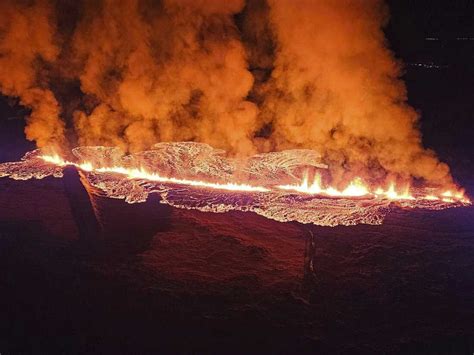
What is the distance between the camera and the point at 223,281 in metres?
4.80

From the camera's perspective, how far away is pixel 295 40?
890cm

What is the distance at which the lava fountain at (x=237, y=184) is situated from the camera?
24.1 feet

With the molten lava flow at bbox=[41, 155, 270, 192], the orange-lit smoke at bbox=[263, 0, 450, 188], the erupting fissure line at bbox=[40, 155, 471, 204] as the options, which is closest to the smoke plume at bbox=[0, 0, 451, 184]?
the orange-lit smoke at bbox=[263, 0, 450, 188]

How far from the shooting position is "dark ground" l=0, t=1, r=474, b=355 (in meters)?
3.84

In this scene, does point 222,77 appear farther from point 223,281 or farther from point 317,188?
point 223,281

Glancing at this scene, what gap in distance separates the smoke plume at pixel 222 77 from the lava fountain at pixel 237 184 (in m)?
0.59

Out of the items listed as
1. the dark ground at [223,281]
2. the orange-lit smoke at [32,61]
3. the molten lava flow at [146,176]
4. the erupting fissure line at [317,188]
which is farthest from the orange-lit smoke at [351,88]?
Result: the orange-lit smoke at [32,61]

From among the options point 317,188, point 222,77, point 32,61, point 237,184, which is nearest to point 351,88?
point 317,188

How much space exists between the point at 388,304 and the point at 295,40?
21.2 feet

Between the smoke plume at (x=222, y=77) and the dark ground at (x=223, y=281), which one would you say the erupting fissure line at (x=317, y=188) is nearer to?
the smoke plume at (x=222, y=77)

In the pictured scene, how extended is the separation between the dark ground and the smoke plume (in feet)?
8.25

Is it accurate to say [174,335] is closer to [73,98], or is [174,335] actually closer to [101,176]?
[101,176]

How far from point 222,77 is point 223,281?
20.2ft

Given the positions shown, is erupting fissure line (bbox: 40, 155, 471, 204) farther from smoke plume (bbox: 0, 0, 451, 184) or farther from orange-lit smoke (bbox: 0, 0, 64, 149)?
orange-lit smoke (bbox: 0, 0, 64, 149)
